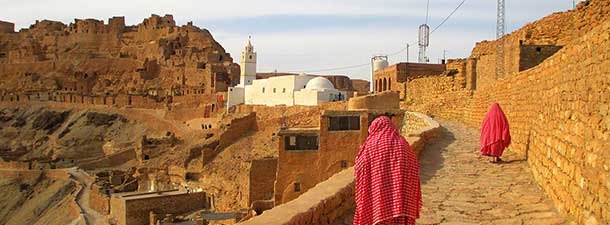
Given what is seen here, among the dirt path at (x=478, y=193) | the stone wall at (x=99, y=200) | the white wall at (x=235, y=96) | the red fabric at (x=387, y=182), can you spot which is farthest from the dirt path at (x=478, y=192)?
the white wall at (x=235, y=96)

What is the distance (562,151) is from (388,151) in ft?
6.59

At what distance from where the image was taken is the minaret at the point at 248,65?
141 feet

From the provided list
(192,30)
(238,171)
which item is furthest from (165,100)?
(238,171)

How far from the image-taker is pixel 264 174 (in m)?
20.9

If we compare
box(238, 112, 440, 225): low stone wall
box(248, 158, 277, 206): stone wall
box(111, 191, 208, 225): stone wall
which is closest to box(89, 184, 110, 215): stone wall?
box(111, 191, 208, 225): stone wall

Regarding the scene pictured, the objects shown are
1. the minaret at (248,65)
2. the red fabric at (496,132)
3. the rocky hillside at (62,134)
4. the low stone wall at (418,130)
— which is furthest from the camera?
the minaret at (248,65)

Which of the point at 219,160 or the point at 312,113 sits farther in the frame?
the point at 312,113

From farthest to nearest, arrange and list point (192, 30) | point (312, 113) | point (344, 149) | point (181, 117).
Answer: point (192, 30) < point (181, 117) < point (312, 113) < point (344, 149)

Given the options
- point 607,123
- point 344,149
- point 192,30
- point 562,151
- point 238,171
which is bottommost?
point 238,171

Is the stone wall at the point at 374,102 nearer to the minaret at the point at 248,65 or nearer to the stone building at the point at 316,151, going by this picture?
the stone building at the point at 316,151

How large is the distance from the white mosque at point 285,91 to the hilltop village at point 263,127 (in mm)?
120

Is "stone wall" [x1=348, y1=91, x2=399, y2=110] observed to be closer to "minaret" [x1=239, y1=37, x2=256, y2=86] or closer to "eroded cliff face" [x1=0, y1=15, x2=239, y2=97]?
"minaret" [x1=239, y1=37, x2=256, y2=86]

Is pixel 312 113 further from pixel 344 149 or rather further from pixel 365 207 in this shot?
pixel 365 207

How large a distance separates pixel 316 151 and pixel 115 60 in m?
45.0
